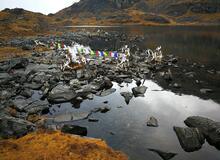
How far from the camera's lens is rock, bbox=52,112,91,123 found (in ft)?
48.5

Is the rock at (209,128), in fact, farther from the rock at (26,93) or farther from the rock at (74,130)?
the rock at (26,93)

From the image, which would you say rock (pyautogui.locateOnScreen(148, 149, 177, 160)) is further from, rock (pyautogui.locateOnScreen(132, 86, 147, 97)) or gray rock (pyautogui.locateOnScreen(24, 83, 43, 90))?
gray rock (pyautogui.locateOnScreen(24, 83, 43, 90))

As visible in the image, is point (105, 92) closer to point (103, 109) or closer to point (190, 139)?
point (103, 109)

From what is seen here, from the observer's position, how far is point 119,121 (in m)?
14.7

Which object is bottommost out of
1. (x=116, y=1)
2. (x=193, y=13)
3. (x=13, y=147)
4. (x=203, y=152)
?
(x=203, y=152)

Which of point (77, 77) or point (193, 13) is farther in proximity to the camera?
point (193, 13)

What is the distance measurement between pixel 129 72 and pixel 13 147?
54.2ft

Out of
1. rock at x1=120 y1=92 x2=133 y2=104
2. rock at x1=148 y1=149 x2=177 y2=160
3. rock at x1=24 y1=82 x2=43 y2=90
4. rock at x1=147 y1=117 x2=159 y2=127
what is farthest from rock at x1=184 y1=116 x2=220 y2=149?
rock at x1=24 y1=82 x2=43 y2=90

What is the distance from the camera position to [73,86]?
66.3 feet

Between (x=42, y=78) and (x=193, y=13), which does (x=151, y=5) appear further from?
(x=42, y=78)

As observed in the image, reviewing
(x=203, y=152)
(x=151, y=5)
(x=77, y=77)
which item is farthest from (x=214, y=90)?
(x=151, y=5)

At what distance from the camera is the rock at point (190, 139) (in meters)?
11.6

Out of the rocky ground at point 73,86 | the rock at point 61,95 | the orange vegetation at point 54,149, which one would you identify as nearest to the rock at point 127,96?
the rocky ground at point 73,86

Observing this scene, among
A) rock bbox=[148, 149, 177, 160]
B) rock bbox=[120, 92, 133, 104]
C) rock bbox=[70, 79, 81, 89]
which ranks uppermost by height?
rock bbox=[70, 79, 81, 89]
